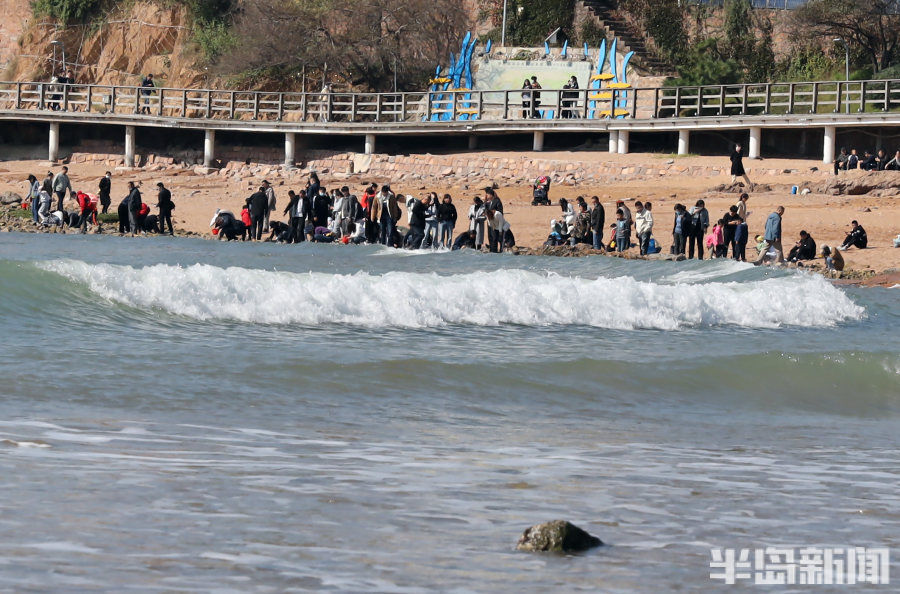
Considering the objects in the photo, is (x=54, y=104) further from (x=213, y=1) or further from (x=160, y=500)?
(x=160, y=500)

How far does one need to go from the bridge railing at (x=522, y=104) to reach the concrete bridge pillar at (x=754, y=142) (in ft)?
1.86

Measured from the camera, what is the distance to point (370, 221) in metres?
25.0

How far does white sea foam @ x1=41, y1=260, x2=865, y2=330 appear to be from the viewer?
13984mm

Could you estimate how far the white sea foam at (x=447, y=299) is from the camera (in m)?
14.0

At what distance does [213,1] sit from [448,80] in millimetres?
12619

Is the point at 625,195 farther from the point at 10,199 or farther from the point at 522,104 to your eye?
the point at 10,199

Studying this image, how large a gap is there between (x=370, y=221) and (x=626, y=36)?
831 inches

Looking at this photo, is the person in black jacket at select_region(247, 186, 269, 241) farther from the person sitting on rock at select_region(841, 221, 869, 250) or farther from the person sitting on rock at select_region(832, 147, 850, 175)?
the person sitting on rock at select_region(832, 147, 850, 175)

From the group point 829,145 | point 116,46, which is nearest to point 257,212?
point 829,145

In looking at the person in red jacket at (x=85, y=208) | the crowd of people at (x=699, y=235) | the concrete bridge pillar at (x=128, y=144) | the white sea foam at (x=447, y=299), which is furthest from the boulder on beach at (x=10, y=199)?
the white sea foam at (x=447, y=299)

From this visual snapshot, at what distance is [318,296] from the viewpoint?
14250 mm

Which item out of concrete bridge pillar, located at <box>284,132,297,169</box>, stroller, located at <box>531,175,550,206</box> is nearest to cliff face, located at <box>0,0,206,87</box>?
concrete bridge pillar, located at <box>284,132,297,169</box>

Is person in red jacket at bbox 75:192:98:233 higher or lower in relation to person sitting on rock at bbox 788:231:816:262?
higher

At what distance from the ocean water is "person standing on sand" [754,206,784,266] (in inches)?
152
